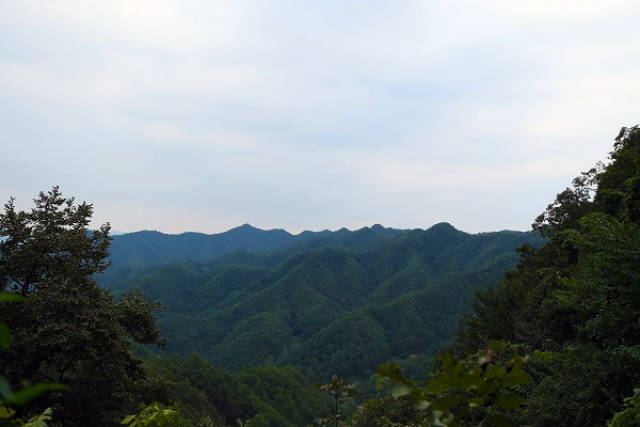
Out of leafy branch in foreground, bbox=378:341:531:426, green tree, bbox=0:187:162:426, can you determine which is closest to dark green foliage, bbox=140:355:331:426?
green tree, bbox=0:187:162:426

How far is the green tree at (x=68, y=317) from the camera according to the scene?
13.7 meters

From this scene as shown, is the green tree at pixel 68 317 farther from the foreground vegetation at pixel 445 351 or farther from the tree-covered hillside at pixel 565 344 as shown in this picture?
the tree-covered hillside at pixel 565 344

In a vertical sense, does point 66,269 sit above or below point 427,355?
above

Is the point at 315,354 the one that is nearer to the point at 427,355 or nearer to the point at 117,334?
the point at 427,355

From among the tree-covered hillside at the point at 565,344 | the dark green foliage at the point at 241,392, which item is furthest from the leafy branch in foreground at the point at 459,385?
the dark green foliage at the point at 241,392

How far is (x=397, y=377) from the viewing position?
6.07 ft

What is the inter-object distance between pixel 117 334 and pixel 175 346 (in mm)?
191906

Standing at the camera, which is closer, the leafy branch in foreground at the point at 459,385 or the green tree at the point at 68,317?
the leafy branch in foreground at the point at 459,385

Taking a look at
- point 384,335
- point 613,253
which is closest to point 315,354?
point 384,335

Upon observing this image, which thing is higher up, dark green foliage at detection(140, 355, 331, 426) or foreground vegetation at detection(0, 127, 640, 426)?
foreground vegetation at detection(0, 127, 640, 426)

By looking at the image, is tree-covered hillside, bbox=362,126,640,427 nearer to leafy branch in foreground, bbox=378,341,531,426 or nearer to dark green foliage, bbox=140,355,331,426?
leafy branch in foreground, bbox=378,341,531,426

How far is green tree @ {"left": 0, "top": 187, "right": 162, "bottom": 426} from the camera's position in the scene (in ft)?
45.1

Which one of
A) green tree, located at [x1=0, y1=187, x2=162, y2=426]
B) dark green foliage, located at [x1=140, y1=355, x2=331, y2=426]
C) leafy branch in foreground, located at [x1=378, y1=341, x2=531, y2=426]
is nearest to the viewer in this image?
leafy branch in foreground, located at [x1=378, y1=341, x2=531, y2=426]

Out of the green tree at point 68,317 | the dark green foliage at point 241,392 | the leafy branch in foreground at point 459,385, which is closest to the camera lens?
the leafy branch in foreground at point 459,385
